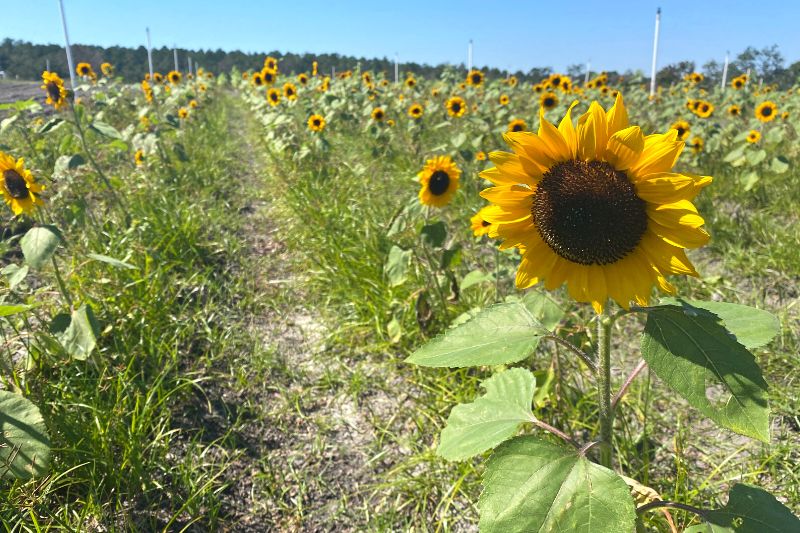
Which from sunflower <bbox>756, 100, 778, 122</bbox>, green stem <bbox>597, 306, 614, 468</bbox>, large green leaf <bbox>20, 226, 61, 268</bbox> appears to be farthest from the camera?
sunflower <bbox>756, 100, 778, 122</bbox>

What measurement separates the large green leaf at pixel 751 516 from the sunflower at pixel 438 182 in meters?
2.05

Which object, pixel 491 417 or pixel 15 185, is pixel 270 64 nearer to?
pixel 15 185

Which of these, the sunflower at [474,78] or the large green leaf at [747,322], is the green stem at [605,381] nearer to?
the large green leaf at [747,322]

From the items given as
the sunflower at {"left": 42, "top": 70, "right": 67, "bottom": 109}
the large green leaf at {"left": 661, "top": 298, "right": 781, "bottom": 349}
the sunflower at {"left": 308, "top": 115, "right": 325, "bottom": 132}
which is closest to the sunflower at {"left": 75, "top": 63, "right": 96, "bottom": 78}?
the sunflower at {"left": 308, "top": 115, "right": 325, "bottom": 132}

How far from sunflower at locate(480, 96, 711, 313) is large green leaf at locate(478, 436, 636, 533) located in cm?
33

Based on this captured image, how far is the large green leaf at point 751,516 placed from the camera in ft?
3.20

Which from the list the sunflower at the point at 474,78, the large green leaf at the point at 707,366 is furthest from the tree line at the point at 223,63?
the large green leaf at the point at 707,366

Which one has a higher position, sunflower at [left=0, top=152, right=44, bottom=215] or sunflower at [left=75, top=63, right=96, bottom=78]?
sunflower at [left=75, top=63, right=96, bottom=78]

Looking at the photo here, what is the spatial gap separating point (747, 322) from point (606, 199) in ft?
1.33

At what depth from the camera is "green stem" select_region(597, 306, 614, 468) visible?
109 centimetres

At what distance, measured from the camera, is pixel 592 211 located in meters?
1.02

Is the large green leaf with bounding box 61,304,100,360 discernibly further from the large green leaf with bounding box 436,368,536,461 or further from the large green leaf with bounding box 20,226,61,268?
the large green leaf with bounding box 436,368,536,461

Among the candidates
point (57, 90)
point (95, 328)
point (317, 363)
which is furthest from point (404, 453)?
point (57, 90)

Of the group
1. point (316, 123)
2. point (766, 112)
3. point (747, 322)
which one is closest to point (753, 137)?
point (766, 112)
